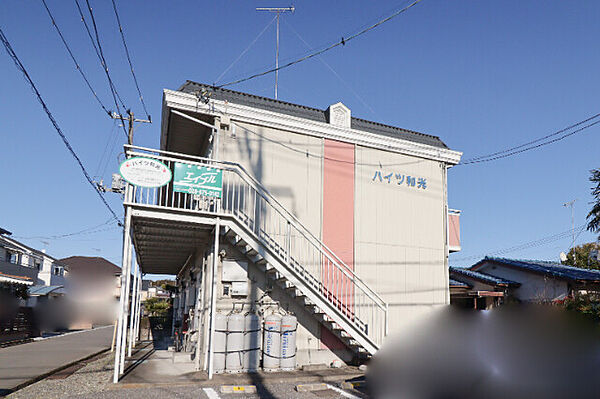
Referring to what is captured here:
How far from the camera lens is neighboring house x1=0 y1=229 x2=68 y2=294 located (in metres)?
25.2

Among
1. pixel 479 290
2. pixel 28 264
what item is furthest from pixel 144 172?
pixel 28 264

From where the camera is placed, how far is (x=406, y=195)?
12.9 metres

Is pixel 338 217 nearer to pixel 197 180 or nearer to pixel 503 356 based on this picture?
pixel 197 180

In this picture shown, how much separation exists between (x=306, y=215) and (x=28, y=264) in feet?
92.6

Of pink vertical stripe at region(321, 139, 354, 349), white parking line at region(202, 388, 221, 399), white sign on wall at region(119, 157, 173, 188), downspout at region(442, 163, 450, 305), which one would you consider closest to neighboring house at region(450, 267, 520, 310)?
downspout at region(442, 163, 450, 305)

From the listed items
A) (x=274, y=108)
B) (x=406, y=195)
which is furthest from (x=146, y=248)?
(x=406, y=195)

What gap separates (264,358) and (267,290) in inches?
60.0

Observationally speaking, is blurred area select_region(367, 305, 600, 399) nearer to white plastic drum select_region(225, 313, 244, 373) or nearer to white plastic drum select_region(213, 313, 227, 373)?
white plastic drum select_region(225, 313, 244, 373)

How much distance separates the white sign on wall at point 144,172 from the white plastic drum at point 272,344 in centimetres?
393

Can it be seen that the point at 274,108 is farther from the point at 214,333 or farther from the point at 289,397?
the point at 289,397

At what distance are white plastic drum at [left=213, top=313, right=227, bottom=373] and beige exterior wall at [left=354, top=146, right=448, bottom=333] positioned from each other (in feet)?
13.3

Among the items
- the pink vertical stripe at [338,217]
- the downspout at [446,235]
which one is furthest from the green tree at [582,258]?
the pink vertical stripe at [338,217]

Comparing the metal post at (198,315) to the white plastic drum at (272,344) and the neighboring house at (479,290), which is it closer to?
the white plastic drum at (272,344)

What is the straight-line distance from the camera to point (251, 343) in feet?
31.6
